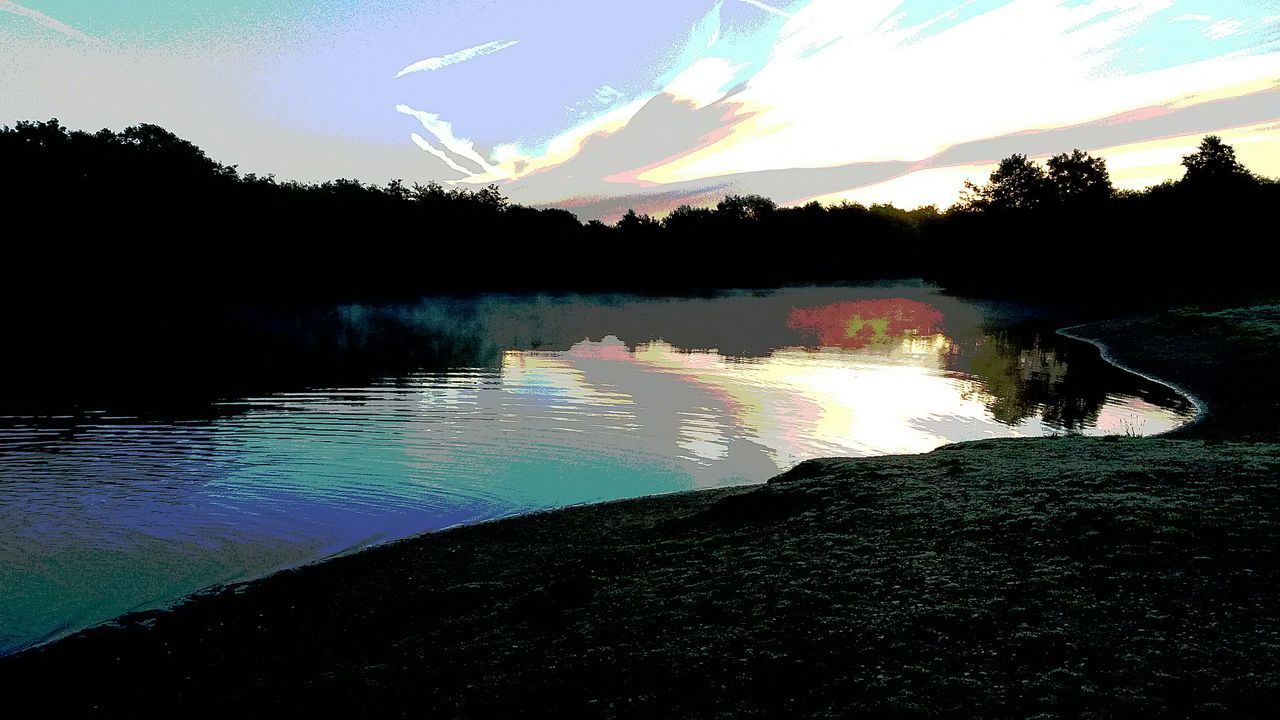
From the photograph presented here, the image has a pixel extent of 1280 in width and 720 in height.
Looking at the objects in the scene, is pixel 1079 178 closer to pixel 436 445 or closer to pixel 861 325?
pixel 861 325

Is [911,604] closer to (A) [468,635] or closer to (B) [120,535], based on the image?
(A) [468,635]

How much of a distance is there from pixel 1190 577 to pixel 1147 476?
3.40 metres

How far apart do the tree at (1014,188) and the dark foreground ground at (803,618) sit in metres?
129

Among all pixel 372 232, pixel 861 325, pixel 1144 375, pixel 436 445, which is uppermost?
pixel 372 232

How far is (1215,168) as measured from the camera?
10381 cm

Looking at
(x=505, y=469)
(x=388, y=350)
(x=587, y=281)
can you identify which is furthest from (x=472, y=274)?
(x=505, y=469)

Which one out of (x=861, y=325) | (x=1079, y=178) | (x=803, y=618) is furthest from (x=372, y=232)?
(x=803, y=618)

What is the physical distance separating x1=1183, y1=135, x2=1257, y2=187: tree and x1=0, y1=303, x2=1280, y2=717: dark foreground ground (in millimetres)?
117025

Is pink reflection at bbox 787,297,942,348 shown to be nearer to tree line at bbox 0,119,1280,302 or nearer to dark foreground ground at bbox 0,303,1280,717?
tree line at bbox 0,119,1280,302

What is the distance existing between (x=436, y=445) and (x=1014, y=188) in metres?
129

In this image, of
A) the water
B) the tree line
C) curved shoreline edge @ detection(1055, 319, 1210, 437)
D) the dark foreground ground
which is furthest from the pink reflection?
the dark foreground ground

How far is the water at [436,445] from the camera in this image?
1142cm

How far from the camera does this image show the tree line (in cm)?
7875

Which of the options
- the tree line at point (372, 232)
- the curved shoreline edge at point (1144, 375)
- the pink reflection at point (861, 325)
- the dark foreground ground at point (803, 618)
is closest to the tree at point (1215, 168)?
the tree line at point (372, 232)
